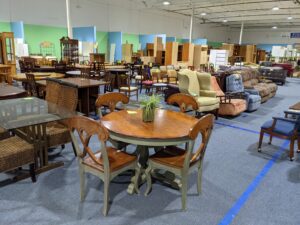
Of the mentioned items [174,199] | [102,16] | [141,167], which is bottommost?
[174,199]

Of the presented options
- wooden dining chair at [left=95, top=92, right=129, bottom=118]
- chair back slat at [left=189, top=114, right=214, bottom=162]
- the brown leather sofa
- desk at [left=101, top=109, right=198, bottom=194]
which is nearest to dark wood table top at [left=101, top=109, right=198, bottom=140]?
desk at [left=101, top=109, right=198, bottom=194]

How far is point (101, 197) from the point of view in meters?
2.38

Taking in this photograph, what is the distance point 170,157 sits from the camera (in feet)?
7.60

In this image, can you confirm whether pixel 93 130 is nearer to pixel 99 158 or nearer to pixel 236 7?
pixel 99 158

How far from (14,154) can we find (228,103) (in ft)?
14.0

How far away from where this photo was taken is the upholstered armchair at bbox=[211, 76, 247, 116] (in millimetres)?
5301

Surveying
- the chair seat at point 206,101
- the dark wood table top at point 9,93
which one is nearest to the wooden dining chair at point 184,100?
the chair seat at point 206,101

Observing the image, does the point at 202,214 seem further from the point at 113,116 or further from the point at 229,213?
the point at 113,116

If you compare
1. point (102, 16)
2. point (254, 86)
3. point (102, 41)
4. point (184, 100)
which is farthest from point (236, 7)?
point (184, 100)

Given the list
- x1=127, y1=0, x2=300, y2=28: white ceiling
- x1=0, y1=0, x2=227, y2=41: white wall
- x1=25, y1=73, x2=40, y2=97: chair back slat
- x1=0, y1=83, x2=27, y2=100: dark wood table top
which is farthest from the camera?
x1=127, y1=0, x2=300, y2=28: white ceiling

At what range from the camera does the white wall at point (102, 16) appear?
10023mm

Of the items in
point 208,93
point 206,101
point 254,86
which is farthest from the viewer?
point 254,86

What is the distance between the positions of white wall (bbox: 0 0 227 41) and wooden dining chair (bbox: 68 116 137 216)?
9717 mm

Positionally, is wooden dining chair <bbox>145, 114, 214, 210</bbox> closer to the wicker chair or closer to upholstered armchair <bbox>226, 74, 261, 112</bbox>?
the wicker chair
